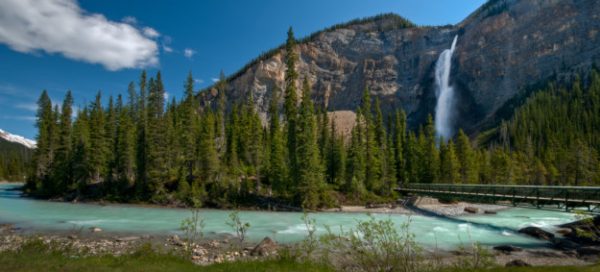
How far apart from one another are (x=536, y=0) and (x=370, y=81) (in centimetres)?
7110

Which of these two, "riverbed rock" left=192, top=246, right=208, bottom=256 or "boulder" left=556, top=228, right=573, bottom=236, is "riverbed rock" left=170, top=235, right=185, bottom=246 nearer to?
"riverbed rock" left=192, top=246, right=208, bottom=256

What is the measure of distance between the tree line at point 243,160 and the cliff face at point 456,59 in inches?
2597

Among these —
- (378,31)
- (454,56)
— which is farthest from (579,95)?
(378,31)

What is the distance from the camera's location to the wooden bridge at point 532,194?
23000 mm

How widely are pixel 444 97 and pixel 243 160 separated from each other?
118m

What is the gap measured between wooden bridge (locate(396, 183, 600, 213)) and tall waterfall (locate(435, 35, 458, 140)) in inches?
4339

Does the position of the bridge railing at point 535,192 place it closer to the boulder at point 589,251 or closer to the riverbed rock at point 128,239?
the boulder at point 589,251

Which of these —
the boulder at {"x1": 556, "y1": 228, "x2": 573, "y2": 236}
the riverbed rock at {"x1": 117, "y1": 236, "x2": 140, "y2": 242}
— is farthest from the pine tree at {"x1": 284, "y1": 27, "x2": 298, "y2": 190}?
the boulder at {"x1": 556, "y1": 228, "x2": 573, "y2": 236}

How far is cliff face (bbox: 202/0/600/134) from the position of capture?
420ft

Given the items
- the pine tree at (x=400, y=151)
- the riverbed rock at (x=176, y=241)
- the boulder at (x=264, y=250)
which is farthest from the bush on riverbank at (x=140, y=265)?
the pine tree at (x=400, y=151)

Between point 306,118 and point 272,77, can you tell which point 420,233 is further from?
point 272,77

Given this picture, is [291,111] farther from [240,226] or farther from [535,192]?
[240,226]

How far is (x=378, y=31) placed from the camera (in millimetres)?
183000

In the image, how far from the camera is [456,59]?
153 m
